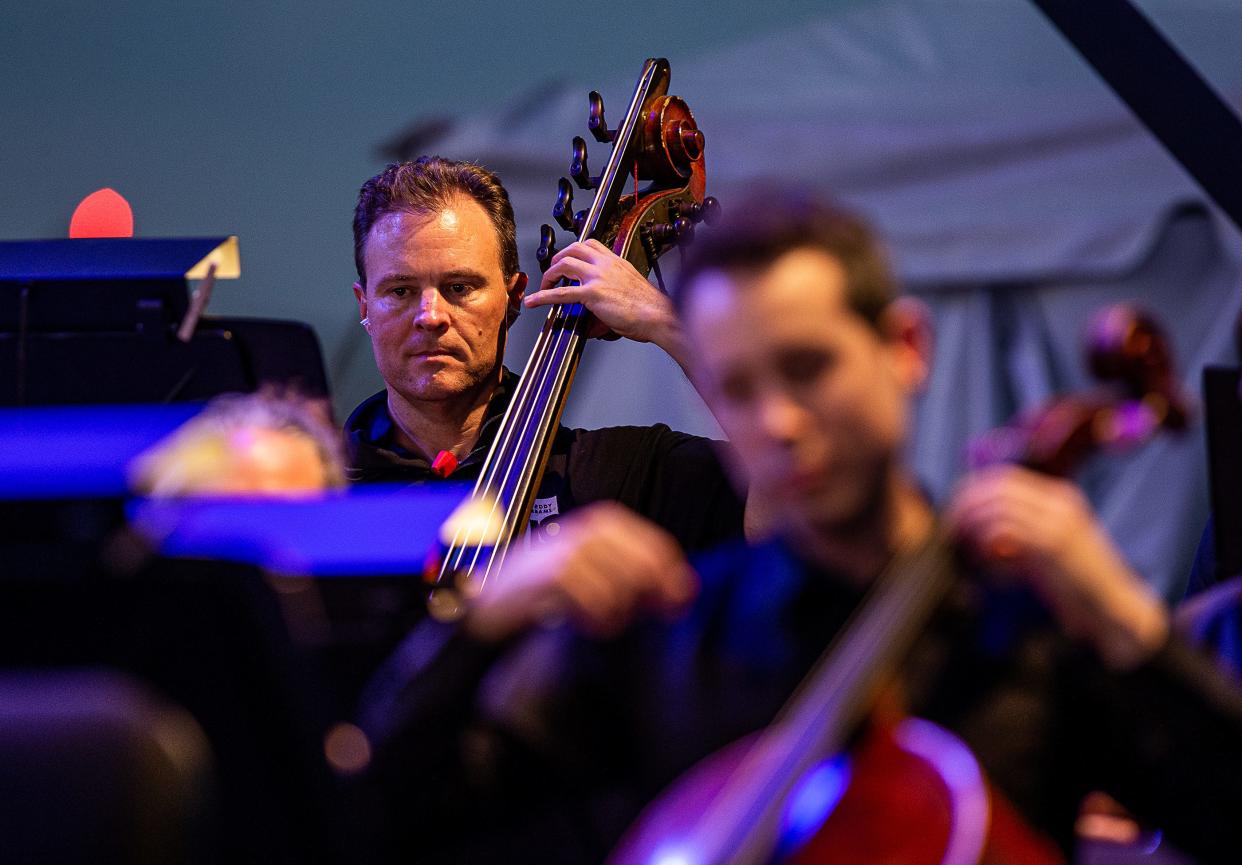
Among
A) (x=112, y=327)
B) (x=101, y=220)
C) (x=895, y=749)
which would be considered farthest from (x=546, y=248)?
(x=101, y=220)

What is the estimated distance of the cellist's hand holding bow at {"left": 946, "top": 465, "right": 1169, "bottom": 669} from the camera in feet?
2.80

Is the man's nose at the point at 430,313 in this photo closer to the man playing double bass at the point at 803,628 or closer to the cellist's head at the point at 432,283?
the cellist's head at the point at 432,283

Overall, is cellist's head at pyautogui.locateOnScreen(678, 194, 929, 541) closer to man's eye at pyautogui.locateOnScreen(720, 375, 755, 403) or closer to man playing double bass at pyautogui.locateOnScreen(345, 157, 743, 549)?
man's eye at pyautogui.locateOnScreen(720, 375, 755, 403)

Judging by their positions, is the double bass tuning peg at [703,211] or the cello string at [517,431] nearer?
the cello string at [517,431]

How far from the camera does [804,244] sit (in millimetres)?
949

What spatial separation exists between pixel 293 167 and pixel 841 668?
10.4 ft

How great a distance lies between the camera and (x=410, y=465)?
1.84 meters

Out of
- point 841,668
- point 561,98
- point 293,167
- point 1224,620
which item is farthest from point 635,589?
point 293,167

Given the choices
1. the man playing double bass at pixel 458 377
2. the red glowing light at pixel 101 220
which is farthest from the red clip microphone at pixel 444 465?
the red glowing light at pixel 101 220

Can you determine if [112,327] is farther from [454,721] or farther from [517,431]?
[454,721]

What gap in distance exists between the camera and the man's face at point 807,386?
0.91 meters

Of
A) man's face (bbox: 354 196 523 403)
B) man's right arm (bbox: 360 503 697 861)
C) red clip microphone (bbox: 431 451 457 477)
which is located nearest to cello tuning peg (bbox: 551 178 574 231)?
man's face (bbox: 354 196 523 403)

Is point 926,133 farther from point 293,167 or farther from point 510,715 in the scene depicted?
point 510,715

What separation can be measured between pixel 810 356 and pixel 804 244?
0.08 m
